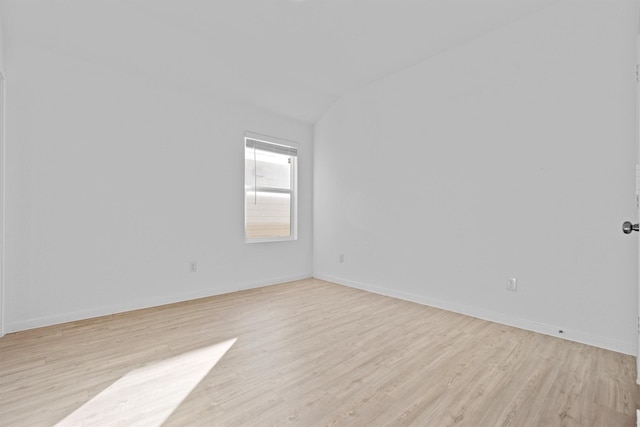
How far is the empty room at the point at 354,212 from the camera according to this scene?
1.80 metres

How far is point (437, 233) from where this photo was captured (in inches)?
133

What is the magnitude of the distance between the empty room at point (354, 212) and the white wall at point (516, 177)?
0.02m

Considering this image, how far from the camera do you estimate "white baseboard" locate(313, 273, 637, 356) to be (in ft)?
7.54

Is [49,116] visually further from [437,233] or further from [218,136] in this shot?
[437,233]

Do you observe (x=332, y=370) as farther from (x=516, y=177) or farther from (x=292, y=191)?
(x=292, y=191)

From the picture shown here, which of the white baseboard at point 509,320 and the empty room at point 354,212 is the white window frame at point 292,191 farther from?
the white baseboard at point 509,320

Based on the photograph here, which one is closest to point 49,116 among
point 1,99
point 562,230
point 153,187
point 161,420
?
point 1,99

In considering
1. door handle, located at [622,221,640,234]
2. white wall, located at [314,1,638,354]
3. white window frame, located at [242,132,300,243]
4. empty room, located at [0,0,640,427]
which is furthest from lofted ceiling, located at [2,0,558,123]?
door handle, located at [622,221,640,234]

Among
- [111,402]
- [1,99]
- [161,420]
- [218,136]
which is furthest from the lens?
[218,136]

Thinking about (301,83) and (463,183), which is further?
(301,83)

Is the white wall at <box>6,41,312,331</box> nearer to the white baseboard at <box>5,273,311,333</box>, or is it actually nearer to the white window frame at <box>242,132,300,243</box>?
the white baseboard at <box>5,273,311,333</box>

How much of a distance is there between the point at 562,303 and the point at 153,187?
3.96 m

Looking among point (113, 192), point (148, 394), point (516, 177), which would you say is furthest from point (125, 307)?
point (516, 177)

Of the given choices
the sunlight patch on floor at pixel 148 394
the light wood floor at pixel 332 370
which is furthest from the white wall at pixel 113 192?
the sunlight patch on floor at pixel 148 394
